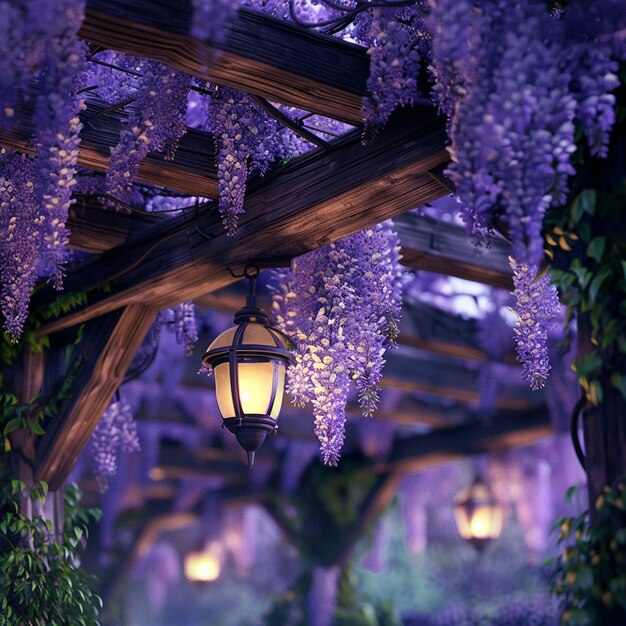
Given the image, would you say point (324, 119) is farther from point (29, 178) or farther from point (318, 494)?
point (318, 494)

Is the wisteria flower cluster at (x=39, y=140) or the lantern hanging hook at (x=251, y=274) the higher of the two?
the wisteria flower cluster at (x=39, y=140)

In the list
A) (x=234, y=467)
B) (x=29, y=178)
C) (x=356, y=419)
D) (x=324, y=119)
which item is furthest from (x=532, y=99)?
(x=234, y=467)

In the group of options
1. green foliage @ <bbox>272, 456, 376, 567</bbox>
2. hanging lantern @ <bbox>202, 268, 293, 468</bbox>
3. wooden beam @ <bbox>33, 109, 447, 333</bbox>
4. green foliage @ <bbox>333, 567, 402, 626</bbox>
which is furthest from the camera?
green foliage @ <bbox>272, 456, 376, 567</bbox>

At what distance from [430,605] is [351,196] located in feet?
39.8

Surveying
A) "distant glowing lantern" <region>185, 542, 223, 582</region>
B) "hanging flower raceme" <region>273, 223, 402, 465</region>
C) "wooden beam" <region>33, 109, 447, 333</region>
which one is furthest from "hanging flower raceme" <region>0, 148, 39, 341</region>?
"distant glowing lantern" <region>185, 542, 223, 582</region>

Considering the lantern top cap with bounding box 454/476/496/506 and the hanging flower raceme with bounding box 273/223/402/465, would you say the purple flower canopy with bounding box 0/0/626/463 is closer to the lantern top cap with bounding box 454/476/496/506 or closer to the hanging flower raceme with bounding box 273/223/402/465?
the hanging flower raceme with bounding box 273/223/402/465

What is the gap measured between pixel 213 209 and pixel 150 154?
15.7 inches

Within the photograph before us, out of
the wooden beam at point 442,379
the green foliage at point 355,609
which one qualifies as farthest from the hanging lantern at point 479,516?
the wooden beam at point 442,379

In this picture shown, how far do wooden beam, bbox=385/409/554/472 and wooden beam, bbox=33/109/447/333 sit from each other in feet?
13.0

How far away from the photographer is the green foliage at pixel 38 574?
379cm

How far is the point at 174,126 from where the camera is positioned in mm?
2842

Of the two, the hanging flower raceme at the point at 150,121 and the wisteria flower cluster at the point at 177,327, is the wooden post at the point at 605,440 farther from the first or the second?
the wisteria flower cluster at the point at 177,327

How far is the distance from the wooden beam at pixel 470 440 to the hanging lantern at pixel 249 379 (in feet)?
13.8

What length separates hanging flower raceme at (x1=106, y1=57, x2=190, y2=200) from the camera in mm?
2770
